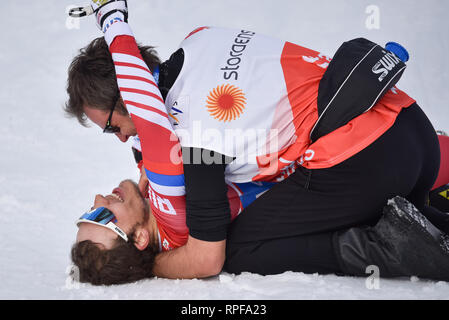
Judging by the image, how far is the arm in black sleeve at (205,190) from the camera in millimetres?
1256

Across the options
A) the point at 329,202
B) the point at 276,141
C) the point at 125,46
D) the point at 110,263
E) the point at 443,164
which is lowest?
the point at 110,263

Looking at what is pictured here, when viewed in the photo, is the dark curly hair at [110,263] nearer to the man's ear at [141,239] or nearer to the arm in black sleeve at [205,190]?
the man's ear at [141,239]

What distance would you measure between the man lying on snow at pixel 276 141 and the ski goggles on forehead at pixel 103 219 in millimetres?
100

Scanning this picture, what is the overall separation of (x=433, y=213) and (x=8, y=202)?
1.83 metres

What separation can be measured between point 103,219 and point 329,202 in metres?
0.74

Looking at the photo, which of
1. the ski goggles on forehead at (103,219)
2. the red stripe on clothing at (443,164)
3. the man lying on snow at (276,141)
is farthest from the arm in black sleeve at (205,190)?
the red stripe on clothing at (443,164)

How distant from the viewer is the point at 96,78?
4.60 feet

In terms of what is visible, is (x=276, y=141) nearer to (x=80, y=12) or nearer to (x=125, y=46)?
(x=125, y=46)

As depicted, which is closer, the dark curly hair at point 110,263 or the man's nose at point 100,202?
the dark curly hair at point 110,263

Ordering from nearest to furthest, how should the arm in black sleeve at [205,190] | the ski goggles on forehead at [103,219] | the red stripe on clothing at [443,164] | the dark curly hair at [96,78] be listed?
the arm in black sleeve at [205,190] → the dark curly hair at [96,78] → the ski goggles on forehead at [103,219] → the red stripe on clothing at [443,164]

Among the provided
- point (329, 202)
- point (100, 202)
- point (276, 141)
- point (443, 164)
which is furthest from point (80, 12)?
point (443, 164)

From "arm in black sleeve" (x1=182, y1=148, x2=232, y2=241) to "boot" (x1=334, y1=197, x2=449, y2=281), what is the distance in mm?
392

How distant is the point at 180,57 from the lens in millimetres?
1360

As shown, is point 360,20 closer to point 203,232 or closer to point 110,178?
point 110,178
